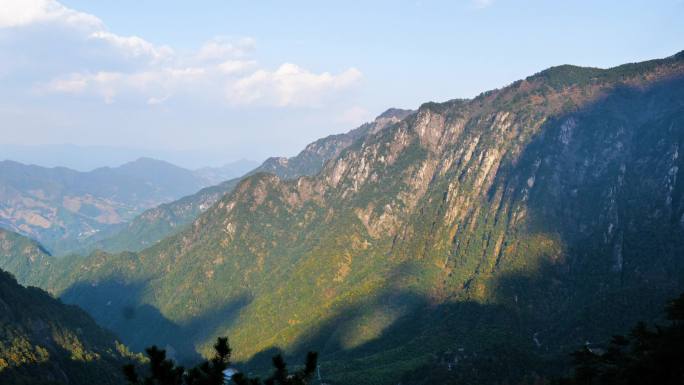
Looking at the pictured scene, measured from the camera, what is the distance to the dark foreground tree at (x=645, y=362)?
96.5 metres

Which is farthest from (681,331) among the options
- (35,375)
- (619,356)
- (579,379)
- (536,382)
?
(35,375)

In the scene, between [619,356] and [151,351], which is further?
[619,356]

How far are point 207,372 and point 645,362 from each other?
287 feet

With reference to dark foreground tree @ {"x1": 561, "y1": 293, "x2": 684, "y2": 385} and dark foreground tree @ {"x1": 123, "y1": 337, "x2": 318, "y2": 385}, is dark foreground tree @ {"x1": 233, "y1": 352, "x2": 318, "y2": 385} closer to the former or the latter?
dark foreground tree @ {"x1": 123, "y1": 337, "x2": 318, "y2": 385}

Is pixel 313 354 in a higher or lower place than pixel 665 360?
higher

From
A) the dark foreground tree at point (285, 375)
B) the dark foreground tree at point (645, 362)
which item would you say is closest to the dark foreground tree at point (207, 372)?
the dark foreground tree at point (285, 375)

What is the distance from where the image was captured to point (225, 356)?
154 feet

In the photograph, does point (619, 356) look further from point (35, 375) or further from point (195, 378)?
point (35, 375)

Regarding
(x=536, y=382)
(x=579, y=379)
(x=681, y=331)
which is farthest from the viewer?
(x=536, y=382)

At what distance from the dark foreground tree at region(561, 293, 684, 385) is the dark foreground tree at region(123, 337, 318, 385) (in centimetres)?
7014

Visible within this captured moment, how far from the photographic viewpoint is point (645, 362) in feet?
342

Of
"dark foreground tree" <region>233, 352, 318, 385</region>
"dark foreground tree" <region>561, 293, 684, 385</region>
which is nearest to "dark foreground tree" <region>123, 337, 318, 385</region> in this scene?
"dark foreground tree" <region>233, 352, 318, 385</region>

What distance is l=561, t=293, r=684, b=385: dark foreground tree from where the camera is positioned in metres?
96.5

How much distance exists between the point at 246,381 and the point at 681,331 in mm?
102577
